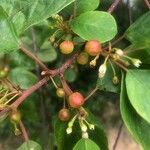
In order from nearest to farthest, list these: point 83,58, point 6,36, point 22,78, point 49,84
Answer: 1. point 6,36
2. point 83,58
3. point 22,78
4. point 49,84

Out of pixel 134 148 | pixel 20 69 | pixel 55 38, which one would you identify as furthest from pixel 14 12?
pixel 134 148

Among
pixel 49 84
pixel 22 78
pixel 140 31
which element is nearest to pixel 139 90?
pixel 140 31

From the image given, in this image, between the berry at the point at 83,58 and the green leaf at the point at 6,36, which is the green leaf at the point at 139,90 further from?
the green leaf at the point at 6,36

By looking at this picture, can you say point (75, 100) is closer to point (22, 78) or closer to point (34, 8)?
point (34, 8)

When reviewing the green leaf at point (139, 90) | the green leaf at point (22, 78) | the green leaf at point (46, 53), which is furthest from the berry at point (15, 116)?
the green leaf at point (46, 53)

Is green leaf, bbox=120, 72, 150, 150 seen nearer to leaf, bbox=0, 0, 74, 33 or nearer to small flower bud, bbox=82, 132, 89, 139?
small flower bud, bbox=82, 132, 89, 139

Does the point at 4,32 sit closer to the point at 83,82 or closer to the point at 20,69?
the point at 20,69
